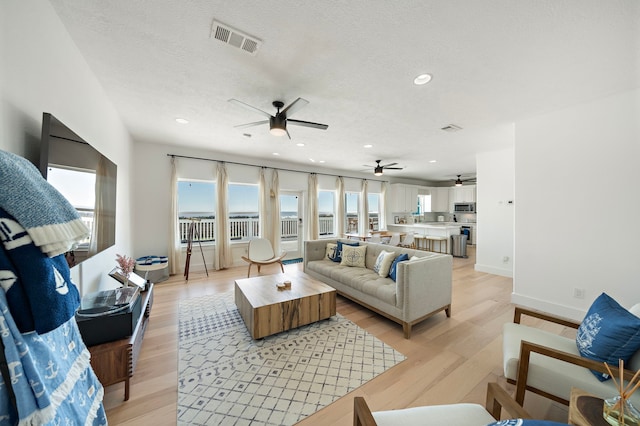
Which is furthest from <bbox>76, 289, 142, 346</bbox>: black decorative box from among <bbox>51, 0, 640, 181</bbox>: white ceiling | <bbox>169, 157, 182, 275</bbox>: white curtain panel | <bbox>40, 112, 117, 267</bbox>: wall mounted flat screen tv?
<bbox>169, 157, 182, 275</bbox>: white curtain panel

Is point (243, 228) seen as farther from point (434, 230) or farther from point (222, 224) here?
point (434, 230)

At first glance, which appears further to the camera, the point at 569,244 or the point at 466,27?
the point at 569,244

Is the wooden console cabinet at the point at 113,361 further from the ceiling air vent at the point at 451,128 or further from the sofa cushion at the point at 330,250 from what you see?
the ceiling air vent at the point at 451,128

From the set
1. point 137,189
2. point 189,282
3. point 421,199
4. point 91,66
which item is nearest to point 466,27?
point 91,66

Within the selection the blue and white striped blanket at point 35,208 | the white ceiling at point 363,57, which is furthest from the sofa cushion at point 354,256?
the blue and white striped blanket at point 35,208

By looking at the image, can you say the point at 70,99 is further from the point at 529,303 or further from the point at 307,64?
the point at 529,303

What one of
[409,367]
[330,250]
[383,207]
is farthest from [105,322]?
[383,207]

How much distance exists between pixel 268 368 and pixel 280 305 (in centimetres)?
58

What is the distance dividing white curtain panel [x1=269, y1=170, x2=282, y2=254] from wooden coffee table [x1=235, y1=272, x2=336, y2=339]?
2.81m

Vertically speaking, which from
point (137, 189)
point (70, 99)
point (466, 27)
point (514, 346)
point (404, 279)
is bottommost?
point (514, 346)

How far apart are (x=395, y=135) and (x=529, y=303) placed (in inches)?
126

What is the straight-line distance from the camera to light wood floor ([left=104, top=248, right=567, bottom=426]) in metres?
1.54

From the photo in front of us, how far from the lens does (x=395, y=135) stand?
13.0 ft

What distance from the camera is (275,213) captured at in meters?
5.82
